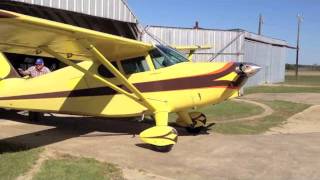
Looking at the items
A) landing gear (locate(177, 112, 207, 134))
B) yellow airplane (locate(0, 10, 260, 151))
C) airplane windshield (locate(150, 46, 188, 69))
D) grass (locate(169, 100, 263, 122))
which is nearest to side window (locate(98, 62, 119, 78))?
yellow airplane (locate(0, 10, 260, 151))

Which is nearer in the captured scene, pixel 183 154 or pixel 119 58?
pixel 183 154

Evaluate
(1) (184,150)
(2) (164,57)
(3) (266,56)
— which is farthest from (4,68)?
(3) (266,56)

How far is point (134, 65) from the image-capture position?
11125 millimetres

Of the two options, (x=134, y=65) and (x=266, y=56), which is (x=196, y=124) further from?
(x=266, y=56)

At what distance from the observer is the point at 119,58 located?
11.2 meters

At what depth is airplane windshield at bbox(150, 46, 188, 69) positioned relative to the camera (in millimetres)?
10852

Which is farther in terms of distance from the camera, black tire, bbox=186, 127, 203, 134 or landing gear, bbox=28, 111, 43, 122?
landing gear, bbox=28, 111, 43, 122

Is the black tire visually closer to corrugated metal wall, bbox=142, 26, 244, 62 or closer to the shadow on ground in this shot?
the shadow on ground

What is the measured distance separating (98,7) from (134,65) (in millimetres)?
7694

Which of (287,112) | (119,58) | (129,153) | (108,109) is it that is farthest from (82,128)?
(287,112)

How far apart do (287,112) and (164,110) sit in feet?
28.8

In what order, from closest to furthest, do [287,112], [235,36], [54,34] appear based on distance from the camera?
1. [54,34]
2. [287,112]
3. [235,36]

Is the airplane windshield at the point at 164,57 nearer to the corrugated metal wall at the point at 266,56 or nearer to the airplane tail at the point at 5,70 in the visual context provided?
the airplane tail at the point at 5,70

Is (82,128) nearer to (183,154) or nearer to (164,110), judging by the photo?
(164,110)
